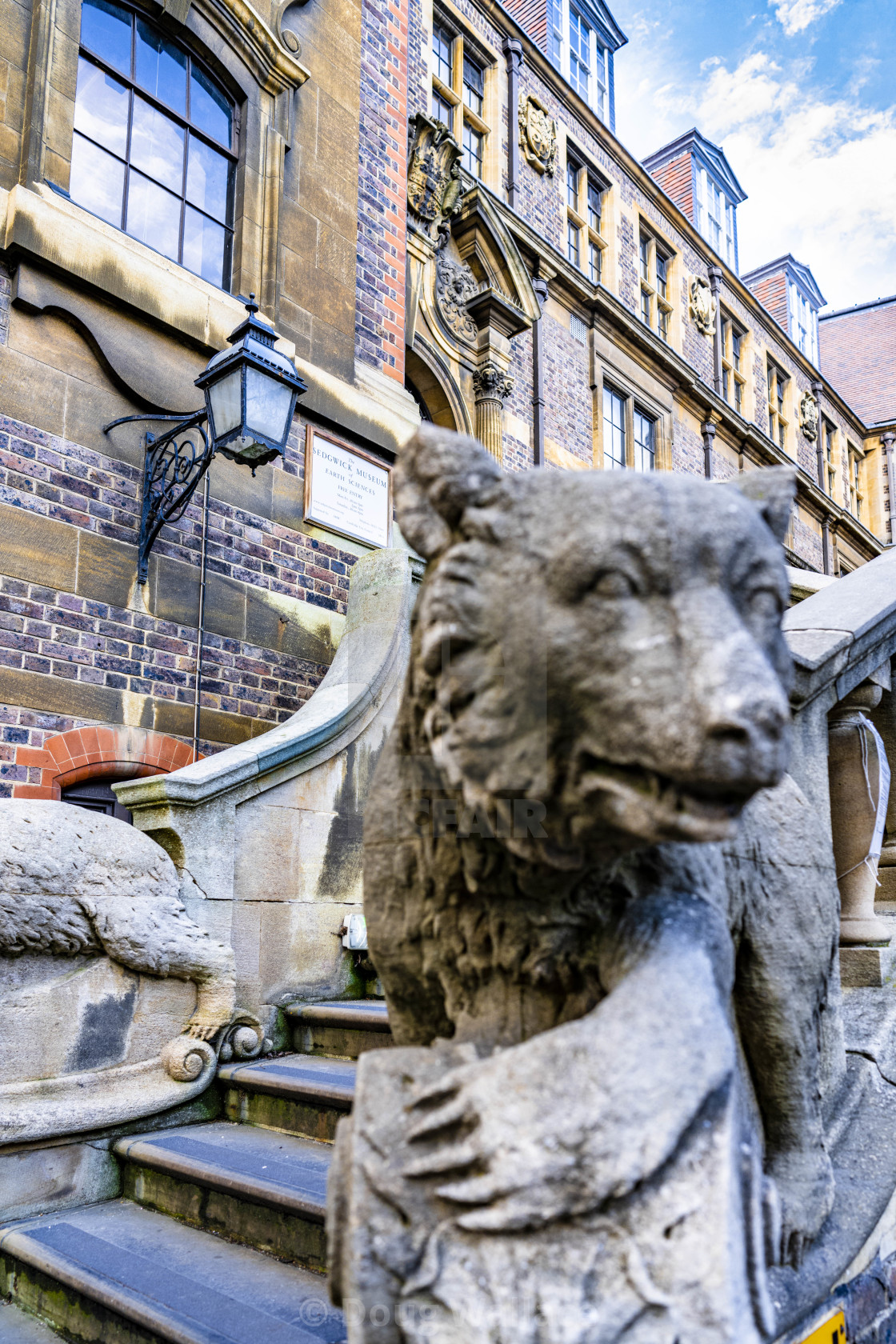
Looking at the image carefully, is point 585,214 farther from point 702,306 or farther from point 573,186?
point 702,306

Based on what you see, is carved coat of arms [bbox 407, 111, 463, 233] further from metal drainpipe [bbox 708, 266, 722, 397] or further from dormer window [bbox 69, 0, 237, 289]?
metal drainpipe [bbox 708, 266, 722, 397]

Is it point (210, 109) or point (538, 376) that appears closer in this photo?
point (210, 109)

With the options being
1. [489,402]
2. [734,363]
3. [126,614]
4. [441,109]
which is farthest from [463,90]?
[126,614]

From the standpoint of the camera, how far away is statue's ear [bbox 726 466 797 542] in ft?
3.56

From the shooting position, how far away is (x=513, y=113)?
1140 cm

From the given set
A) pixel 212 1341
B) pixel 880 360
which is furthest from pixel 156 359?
pixel 880 360

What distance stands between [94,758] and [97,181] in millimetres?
3113

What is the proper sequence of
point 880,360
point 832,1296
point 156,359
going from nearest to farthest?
point 832,1296 → point 156,359 → point 880,360

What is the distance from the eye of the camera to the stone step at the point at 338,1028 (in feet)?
10.7

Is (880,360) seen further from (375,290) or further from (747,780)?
(747,780)

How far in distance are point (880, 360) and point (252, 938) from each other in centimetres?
2567

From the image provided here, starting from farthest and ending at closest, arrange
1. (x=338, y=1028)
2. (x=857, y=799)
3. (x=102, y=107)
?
(x=102, y=107)
(x=338, y=1028)
(x=857, y=799)

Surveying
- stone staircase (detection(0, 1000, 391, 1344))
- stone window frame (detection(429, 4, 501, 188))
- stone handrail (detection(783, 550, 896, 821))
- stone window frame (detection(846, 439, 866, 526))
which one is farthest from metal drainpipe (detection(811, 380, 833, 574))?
stone staircase (detection(0, 1000, 391, 1344))

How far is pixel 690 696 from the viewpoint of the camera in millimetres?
876
